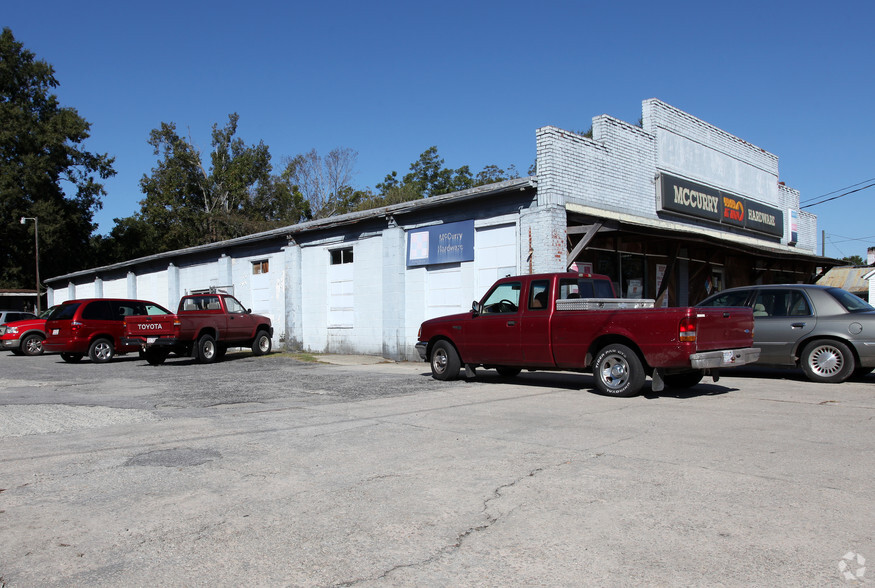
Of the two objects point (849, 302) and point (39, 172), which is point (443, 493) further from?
point (39, 172)

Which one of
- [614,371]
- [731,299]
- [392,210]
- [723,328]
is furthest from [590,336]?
[392,210]

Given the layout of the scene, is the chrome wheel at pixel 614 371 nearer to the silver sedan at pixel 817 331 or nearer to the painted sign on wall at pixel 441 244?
the silver sedan at pixel 817 331

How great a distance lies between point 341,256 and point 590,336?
13380 millimetres

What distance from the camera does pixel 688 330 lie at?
29.2 feet

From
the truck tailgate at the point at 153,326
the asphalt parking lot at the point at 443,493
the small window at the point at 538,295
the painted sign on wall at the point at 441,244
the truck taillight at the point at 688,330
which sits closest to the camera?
Result: the asphalt parking lot at the point at 443,493

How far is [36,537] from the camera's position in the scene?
13.2 feet

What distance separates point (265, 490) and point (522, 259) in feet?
39.1

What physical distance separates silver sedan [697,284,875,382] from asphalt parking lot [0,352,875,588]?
2.56 meters

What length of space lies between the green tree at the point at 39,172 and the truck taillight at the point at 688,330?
164 feet

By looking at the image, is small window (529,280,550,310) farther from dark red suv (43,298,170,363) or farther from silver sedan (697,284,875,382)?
dark red suv (43,298,170,363)

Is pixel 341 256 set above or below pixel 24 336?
above

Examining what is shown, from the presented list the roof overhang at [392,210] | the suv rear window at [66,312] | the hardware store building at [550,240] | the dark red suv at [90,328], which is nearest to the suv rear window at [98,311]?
the dark red suv at [90,328]

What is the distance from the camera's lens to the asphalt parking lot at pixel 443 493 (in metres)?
3.50

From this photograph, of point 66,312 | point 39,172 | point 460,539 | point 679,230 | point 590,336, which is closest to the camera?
point 460,539
